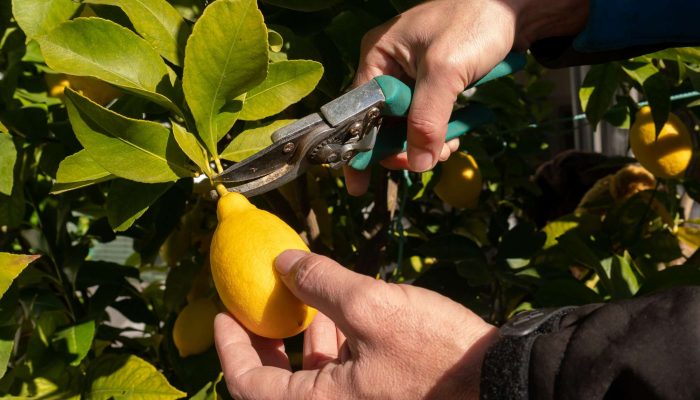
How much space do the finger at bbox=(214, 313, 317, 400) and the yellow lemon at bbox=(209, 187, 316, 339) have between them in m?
0.04

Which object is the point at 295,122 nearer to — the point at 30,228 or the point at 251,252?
the point at 251,252

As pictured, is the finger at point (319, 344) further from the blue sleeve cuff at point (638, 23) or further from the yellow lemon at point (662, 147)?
the yellow lemon at point (662, 147)

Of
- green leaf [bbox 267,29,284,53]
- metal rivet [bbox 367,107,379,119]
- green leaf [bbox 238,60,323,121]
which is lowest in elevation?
metal rivet [bbox 367,107,379,119]

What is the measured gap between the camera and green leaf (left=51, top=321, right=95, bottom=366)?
0.98 m

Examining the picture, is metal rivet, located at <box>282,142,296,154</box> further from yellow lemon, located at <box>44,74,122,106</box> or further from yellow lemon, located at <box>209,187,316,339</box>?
yellow lemon, located at <box>44,74,122,106</box>

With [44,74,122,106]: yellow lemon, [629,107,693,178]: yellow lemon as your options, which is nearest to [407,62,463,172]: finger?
[44,74,122,106]: yellow lemon

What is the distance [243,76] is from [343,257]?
651 millimetres

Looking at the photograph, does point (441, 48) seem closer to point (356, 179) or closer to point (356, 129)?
point (356, 129)

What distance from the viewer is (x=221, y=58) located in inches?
25.1

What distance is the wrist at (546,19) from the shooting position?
85cm

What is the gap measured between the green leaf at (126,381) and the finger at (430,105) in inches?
16.4

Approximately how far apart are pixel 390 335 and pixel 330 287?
66 millimetres

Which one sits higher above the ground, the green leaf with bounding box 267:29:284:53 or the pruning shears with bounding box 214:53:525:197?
the green leaf with bounding box 267:29:284:53

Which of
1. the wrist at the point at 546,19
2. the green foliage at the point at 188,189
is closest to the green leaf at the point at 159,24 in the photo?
the green foliage at the point at 188,189
